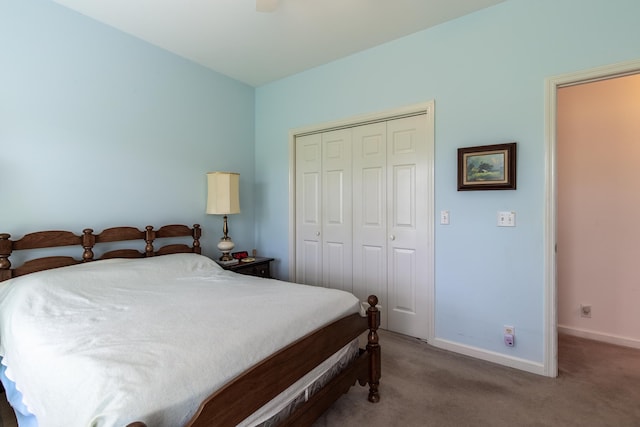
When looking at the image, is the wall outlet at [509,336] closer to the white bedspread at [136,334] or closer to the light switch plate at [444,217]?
the light switch plate at [444,217]

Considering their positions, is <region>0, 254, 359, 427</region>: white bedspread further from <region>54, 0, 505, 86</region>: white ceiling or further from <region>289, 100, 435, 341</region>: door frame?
<region>54, 0, 505, 86</region>: white ceiling

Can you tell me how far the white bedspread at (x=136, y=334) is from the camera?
3.03 feet

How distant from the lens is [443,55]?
251cm

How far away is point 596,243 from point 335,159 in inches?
99.4

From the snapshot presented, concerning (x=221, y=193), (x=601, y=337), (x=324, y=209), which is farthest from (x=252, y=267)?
(x=601, y=337)

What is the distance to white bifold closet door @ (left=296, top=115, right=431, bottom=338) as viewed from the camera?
271cm

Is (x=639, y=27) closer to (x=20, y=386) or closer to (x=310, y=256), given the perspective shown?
(x=310, y=256)

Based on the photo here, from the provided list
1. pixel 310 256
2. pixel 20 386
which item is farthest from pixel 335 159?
pixel 20 386

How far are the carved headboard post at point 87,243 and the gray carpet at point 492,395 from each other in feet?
3.20

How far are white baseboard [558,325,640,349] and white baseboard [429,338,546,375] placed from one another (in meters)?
1.05

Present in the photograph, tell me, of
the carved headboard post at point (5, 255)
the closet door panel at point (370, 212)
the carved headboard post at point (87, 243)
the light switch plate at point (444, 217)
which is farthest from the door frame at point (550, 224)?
the carved headboard post at point (5, 255)

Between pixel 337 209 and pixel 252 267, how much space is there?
43.0 inches

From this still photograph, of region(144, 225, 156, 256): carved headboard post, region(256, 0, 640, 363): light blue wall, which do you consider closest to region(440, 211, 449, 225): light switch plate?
region(256, 0, 640, 363): light blue wall

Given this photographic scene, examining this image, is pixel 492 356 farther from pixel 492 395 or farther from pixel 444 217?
pixel 444 217
